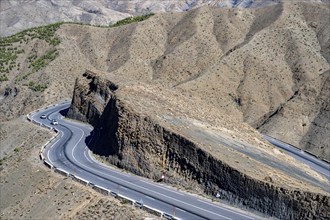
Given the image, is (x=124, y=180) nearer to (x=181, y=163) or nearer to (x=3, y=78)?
(x=181, y=163)

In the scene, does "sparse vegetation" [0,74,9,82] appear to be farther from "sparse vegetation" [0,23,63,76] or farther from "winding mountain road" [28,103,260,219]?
"winding mountain road" [28,103,260,219]

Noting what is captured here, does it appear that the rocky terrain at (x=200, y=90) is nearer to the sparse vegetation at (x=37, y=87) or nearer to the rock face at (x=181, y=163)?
the rock face at (x=181, y=163)

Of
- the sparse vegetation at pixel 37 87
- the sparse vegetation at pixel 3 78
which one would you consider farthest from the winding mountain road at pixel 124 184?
the sparse vegetation at pixel 3 78

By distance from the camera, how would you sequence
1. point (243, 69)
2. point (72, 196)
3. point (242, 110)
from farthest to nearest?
point (243, 69) < point (242, 110) < point (72, 196)

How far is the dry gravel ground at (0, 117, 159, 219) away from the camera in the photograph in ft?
123

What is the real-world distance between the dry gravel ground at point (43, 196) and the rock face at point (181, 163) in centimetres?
520

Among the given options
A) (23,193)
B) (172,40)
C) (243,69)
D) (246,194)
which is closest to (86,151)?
(23,193)

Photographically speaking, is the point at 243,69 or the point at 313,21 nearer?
the point at 243,69

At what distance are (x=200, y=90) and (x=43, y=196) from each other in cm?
4296

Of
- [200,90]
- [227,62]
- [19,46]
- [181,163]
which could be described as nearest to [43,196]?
[181,163]

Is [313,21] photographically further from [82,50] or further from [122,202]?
[122,202]

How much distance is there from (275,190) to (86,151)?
22.6 meters

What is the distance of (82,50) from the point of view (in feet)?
334

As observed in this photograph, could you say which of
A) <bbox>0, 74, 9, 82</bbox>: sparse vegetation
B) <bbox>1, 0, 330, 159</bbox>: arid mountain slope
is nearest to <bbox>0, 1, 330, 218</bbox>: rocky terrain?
<bbox>1, 0, 330, 159</bbox>: arid mountain slope
